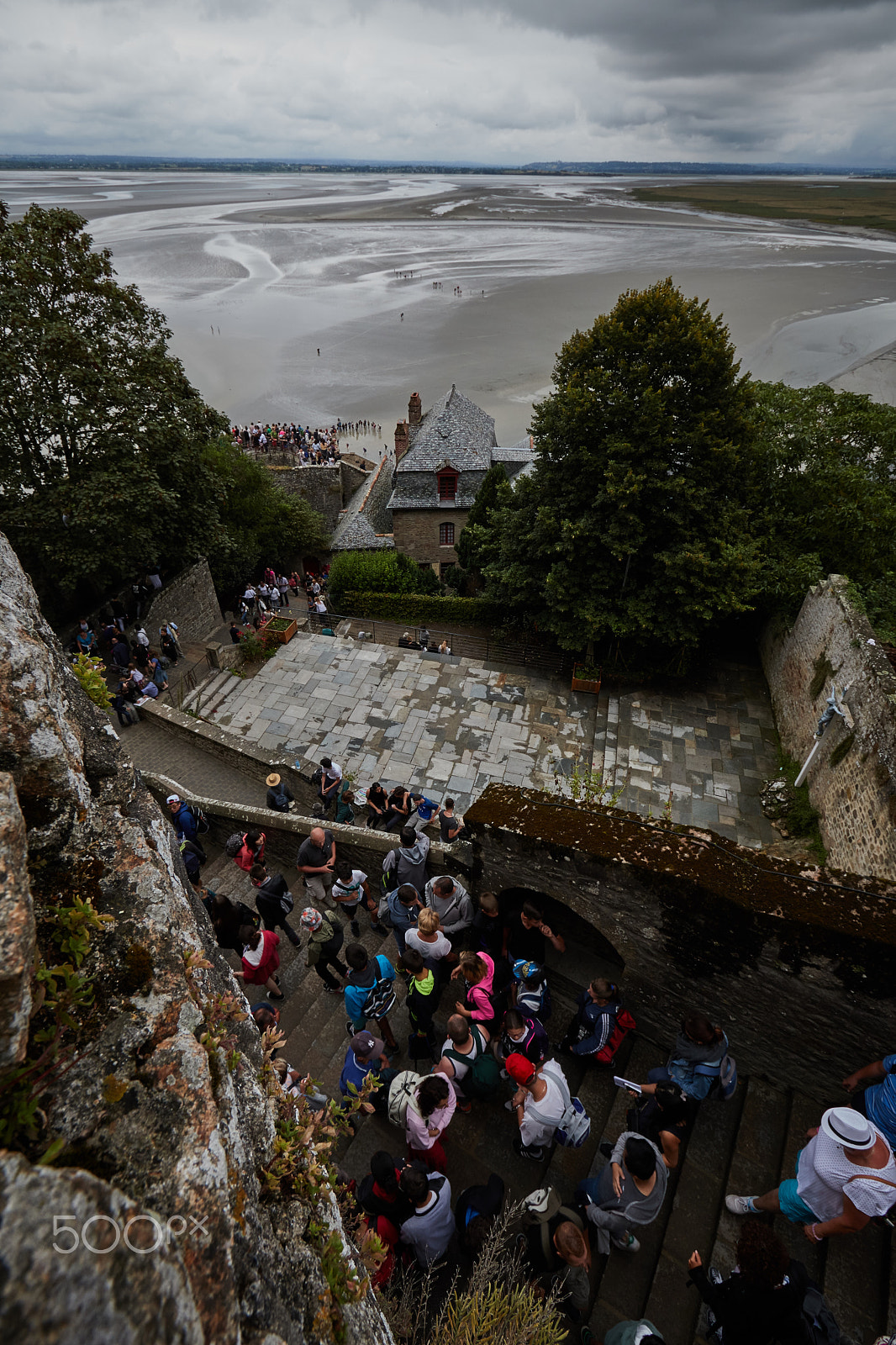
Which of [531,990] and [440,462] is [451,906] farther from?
[440,462]

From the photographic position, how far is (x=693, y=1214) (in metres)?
4.47

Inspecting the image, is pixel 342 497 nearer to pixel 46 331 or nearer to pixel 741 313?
pixel 46 331

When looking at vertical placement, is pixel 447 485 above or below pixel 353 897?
above

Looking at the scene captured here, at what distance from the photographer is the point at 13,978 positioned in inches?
74.0

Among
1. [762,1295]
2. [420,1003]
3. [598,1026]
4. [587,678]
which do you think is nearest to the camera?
[762,1295]

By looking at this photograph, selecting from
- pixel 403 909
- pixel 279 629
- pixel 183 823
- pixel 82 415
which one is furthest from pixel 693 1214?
pixel 82 415

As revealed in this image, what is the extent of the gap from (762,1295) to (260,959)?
431 centimetres

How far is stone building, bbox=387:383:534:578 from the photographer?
1015 inches

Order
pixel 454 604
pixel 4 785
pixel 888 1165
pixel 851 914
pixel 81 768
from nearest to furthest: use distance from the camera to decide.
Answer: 1. pixel 4 785
2. pixel 81 768
3. pixel 888 1165
4. pixel 851 914
5. pixel 454 604

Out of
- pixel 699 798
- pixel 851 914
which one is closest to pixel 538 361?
pixel 699 798

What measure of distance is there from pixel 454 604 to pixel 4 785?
18.3m

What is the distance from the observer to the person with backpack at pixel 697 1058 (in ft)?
14.5

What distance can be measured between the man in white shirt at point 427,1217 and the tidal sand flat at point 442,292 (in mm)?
35714

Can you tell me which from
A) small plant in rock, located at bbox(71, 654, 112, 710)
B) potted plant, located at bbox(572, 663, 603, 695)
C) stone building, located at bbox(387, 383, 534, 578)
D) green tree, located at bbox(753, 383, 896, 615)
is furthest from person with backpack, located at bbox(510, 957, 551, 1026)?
stone building, located at bbox(387, 383, 534, 578)
